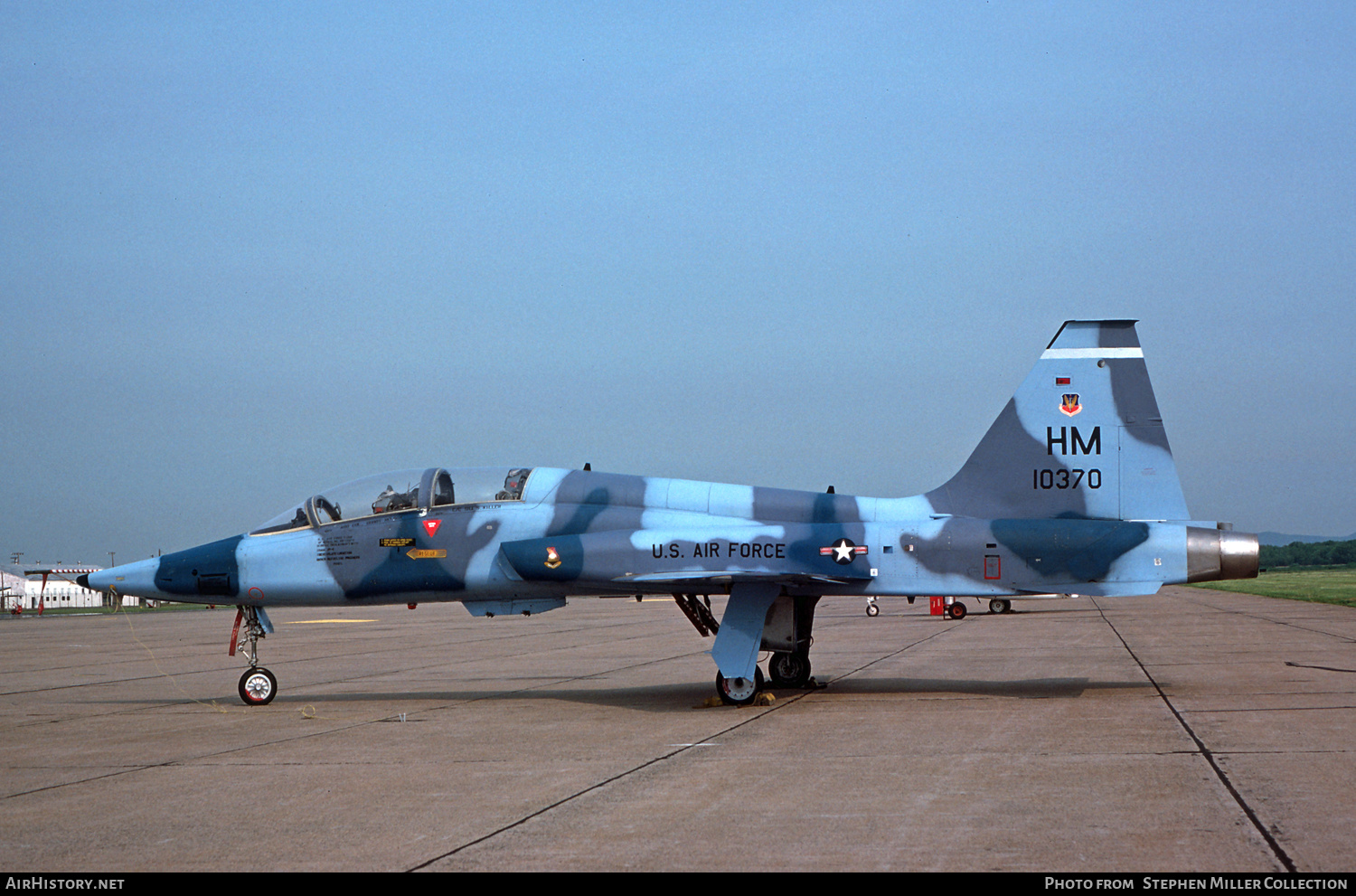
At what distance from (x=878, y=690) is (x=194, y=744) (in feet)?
26.7

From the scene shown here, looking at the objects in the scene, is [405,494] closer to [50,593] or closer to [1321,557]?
[50,593]

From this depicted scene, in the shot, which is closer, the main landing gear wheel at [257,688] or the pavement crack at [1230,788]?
the pavement crack at [1230,788]

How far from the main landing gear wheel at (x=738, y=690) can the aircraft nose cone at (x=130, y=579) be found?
7.37 metres

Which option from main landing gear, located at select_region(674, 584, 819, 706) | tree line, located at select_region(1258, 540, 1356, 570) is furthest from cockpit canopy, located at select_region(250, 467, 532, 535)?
tree line, located at select_region(1258, 540, 1356, 570)

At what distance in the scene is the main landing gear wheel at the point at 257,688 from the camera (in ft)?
50.1

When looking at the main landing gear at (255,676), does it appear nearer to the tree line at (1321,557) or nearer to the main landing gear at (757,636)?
the main landing gear at (757,636)

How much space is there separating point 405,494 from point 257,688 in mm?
3195

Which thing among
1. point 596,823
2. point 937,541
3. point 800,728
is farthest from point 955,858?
point 937,541

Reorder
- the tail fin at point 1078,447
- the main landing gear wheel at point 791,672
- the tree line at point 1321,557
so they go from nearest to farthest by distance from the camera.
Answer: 1. the tail fin at point 1078,447
2. the main landing gear wheel at point 791,672
3. the tree line at point 1321,557

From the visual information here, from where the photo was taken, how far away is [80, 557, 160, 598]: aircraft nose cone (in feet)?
50.0

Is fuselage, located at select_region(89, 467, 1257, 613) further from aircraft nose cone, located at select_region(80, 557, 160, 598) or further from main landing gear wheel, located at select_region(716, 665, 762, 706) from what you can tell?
main landing gear wheel, located at select_region(716, 665, 762, 706)

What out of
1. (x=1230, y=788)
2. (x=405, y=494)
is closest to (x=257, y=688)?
(x=405, y=494)

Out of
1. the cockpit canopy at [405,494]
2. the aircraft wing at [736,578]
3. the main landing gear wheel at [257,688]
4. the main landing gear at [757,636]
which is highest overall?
the cockpit canopy at [405,494]

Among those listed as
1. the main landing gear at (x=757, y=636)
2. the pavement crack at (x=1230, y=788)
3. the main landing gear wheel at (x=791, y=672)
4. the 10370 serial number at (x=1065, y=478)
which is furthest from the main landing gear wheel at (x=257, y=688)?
the pavement crack at (x=1230, y=788)
